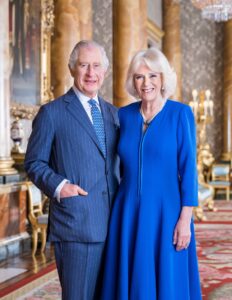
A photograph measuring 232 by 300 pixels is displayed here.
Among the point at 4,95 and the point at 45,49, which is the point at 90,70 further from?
the point at 45,49

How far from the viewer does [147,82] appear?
2543mm

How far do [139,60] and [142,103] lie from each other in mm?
241

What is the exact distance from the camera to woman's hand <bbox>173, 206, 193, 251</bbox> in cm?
251

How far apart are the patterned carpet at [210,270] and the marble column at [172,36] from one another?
6.65 m

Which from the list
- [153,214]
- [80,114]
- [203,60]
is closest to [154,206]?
[153,214]

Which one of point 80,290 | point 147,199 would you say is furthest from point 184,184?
point 80,290

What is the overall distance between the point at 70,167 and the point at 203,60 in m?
14.1

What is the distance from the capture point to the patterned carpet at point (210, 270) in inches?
179

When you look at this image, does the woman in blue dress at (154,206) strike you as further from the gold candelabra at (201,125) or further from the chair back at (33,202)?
the gold candelabra at (201,125)

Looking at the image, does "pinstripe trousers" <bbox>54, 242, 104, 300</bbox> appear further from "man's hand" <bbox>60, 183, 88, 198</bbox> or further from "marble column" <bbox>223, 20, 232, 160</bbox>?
"marble column" <bbox>223, 20, 232, 160</bbox>

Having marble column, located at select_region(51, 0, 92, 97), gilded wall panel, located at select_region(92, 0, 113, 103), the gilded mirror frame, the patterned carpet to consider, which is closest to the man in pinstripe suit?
the patterned carpet

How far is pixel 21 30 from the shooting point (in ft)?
27.1

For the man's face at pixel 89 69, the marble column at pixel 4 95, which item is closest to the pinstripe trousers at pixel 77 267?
the man's face at pixel 89 69

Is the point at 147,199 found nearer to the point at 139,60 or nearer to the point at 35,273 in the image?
the point at 139,60
